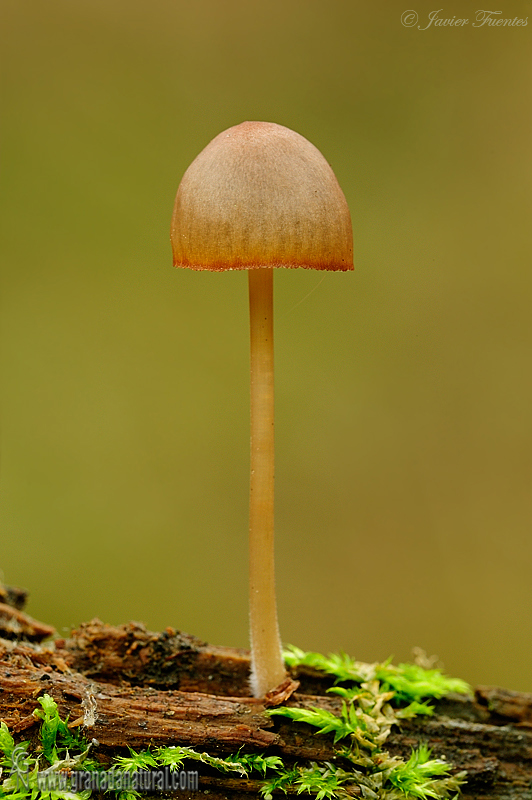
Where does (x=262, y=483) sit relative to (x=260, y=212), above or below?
below

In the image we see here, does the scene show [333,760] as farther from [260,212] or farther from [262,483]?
[260,212]

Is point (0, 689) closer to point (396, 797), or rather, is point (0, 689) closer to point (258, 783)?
point (258, 783)

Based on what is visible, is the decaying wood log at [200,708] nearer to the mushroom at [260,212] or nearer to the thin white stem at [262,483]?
the thin white stem at [262,483]

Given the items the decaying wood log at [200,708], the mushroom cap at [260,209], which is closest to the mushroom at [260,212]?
the mushroom cap at [260,209]

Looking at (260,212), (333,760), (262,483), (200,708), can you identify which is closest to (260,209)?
(260,212)

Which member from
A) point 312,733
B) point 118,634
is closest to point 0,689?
point 118,634

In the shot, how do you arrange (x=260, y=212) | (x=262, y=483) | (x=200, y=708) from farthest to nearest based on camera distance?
(x=262, y=483), (x=200, y=708), (x=260, y=212)

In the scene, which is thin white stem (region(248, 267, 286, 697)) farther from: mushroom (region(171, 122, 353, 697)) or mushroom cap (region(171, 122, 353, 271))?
mushroom cap (region(171, 122, 353, 271))
